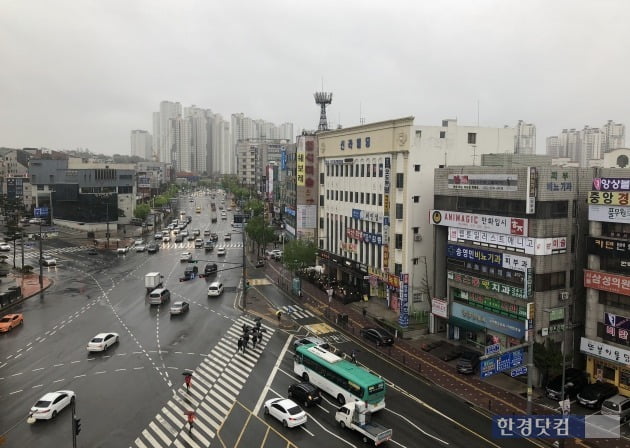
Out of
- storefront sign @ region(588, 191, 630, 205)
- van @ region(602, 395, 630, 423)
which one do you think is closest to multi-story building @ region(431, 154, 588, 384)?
storefront sign @ region(588, 191, 630, 205)

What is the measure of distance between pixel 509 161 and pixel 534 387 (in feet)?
73.8

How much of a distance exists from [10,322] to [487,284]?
151ft

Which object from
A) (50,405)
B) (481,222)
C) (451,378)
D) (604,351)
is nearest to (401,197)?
(481,222)

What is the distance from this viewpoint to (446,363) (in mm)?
41812

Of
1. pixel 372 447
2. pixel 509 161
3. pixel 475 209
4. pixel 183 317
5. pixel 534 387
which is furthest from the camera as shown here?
pixel 183 317

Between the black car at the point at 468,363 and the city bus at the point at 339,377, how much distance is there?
31.6 feet

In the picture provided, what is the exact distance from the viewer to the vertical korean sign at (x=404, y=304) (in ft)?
163

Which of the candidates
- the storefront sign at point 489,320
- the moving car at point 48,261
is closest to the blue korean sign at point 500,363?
the storefront sign at point 489,320

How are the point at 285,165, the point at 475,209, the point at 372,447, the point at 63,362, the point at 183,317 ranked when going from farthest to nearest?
1. the point at 285,165
2. the point at 183,317
3. the point at 475,209
4. the point at 63,362
5. the point at 372,447

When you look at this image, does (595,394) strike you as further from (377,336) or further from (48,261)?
(48,261)

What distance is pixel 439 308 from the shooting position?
Answer: 47.3 metres

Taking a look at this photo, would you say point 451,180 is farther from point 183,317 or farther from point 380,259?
point 183,317

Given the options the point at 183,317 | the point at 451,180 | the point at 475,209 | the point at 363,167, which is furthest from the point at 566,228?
the point at 183,317

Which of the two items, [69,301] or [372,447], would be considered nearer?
[372,447]
